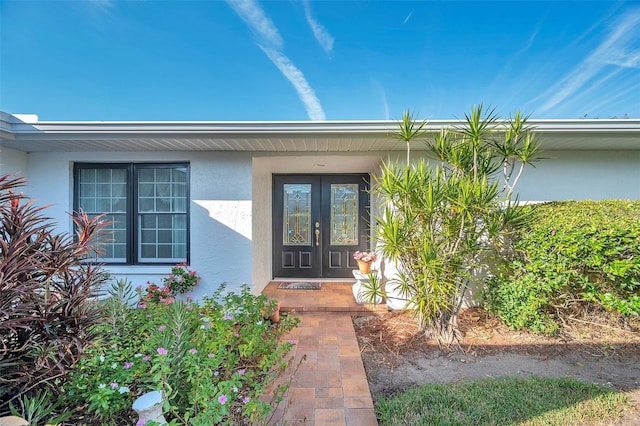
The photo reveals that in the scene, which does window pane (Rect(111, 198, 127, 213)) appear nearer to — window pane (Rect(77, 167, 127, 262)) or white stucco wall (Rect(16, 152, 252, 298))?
window pane (Rect(77, 167, 127, 262))

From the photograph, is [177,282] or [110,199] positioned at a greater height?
[110,199]

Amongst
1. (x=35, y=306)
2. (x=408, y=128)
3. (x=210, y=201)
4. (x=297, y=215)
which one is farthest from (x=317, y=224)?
(x=35, y=306)

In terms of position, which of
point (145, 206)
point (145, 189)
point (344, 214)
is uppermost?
point (145, 189)

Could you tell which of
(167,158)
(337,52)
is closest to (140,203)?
(167,158)

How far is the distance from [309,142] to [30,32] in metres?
5.29

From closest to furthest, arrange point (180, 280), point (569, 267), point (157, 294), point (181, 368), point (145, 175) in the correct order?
point (181, 368)
point (569, 267)
point (157, 294)
point (180, 280)
point (145, 175)

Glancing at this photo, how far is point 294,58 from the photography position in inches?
242

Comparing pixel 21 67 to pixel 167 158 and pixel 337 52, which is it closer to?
pixel 167 158

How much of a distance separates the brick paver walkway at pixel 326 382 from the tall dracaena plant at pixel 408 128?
7.92 feet

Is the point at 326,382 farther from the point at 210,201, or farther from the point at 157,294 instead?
the point at 210,201

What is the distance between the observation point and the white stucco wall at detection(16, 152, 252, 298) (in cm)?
435

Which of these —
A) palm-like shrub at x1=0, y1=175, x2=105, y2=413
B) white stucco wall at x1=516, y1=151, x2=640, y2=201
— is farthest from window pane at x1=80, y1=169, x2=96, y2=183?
white stucco wall at x1=516, y1=151, x2=640, y2=201

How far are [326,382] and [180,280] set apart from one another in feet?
9.37

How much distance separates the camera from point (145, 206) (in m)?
4.53
